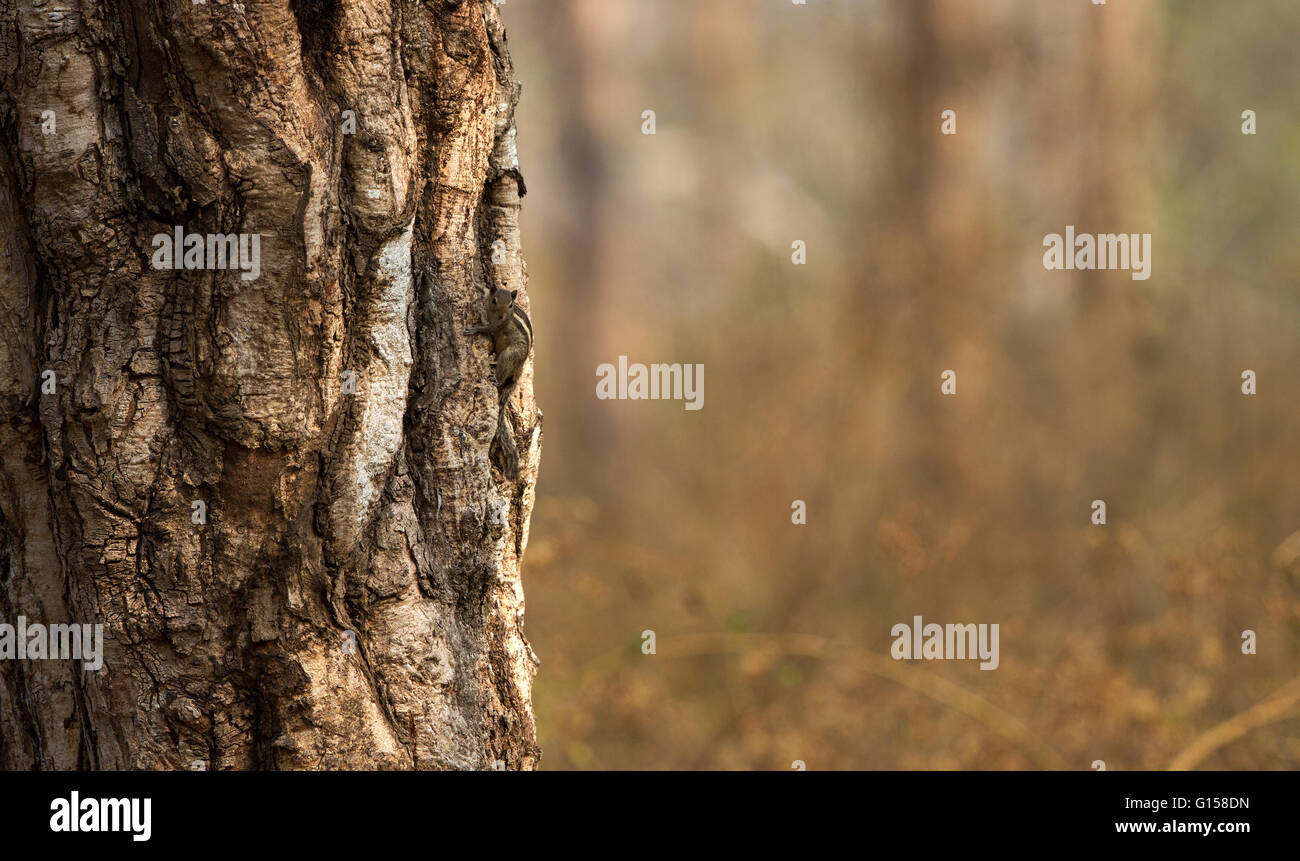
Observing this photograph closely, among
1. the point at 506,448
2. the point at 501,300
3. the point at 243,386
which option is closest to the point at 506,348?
the point at 501,300

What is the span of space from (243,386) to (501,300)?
517 millimetres

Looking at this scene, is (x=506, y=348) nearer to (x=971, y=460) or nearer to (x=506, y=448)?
(x=506, y=448)

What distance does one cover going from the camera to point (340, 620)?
1.75 m

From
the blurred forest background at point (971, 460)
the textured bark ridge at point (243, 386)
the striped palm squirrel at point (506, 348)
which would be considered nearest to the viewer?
the textured bark ridge at point (243, 386)

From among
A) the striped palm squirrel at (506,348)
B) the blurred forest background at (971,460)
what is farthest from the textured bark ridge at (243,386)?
the blurred forest background at (971,460)

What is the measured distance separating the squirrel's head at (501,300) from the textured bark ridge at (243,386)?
0.06 m

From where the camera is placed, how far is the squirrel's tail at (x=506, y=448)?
6.45 feet

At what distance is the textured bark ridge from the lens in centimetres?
161

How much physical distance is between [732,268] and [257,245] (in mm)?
7364

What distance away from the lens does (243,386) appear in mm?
1650

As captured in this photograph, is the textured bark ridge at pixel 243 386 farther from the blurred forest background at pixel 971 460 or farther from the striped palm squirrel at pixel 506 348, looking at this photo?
the blurred forest background at pixel 971 460

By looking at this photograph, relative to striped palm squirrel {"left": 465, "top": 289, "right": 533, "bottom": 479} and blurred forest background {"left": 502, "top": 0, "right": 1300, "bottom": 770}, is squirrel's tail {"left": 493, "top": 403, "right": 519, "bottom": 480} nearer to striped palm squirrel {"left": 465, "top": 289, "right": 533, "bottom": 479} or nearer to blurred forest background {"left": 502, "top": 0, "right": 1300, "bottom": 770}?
striped palm squirrel {"left": 465, "top": 289, "right": 533, "bottom": 479}

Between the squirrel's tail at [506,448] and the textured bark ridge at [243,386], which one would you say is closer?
the textured bark ridge at [243,386]

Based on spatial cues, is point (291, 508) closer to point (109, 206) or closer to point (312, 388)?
point (312, 388)
